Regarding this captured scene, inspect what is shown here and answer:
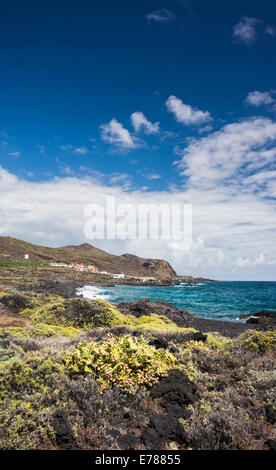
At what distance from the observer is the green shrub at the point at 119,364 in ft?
16.4

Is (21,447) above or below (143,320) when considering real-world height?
above

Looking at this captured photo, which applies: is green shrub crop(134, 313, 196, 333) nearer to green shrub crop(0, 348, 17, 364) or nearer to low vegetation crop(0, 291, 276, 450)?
low vegetation crop(0, 291, 276, 450)

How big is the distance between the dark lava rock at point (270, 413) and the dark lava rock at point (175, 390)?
1229mm

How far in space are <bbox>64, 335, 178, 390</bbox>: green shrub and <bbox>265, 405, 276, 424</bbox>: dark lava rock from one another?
1959 mm

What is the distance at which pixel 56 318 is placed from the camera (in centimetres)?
1296

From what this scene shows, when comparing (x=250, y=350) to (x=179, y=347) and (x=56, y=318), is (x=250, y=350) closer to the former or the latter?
(x=179, y=347)

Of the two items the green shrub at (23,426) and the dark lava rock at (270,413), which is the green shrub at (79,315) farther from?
the dark lava rock at (270,413)

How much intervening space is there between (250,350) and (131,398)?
15.2ft

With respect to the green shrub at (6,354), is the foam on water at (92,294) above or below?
below

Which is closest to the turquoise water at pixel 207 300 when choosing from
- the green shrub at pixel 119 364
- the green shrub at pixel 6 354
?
the green shrub at pixel 119 364

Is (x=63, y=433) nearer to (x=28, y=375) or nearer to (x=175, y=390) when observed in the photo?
(x=28, y=375)

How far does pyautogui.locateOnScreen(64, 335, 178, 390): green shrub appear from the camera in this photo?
16.4ft
